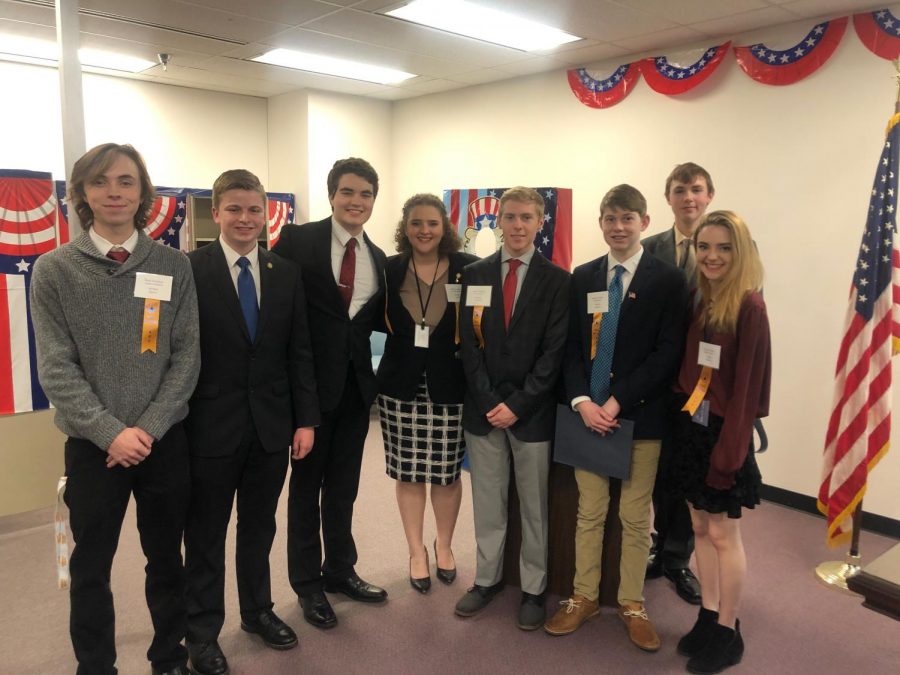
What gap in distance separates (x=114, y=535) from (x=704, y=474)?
193cm

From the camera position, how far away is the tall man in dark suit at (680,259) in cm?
292

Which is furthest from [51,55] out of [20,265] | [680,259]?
[680,259]

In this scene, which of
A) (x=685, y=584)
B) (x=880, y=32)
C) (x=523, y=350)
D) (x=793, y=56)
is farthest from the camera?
(x=793, y=56)

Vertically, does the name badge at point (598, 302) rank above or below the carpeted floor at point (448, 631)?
above

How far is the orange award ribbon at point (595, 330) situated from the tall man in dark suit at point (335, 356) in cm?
86

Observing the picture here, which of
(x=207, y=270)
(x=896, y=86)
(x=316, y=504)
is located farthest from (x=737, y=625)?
(x=896, y=86)

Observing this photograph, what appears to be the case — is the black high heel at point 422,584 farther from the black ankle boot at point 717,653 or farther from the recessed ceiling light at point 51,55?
the recessed ceiling light at point 51,55

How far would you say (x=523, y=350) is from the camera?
8.44ft

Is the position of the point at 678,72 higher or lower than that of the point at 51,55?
lower

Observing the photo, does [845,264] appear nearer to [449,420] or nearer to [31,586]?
[449,420]

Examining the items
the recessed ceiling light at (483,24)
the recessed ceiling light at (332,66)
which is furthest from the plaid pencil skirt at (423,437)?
the recessed ceiling light at (332,66)

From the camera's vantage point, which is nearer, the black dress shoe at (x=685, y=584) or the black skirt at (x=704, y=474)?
the black skirt at (x=704, y=474)

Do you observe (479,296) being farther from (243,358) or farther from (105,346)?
(105,346)

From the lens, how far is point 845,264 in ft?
12.6
